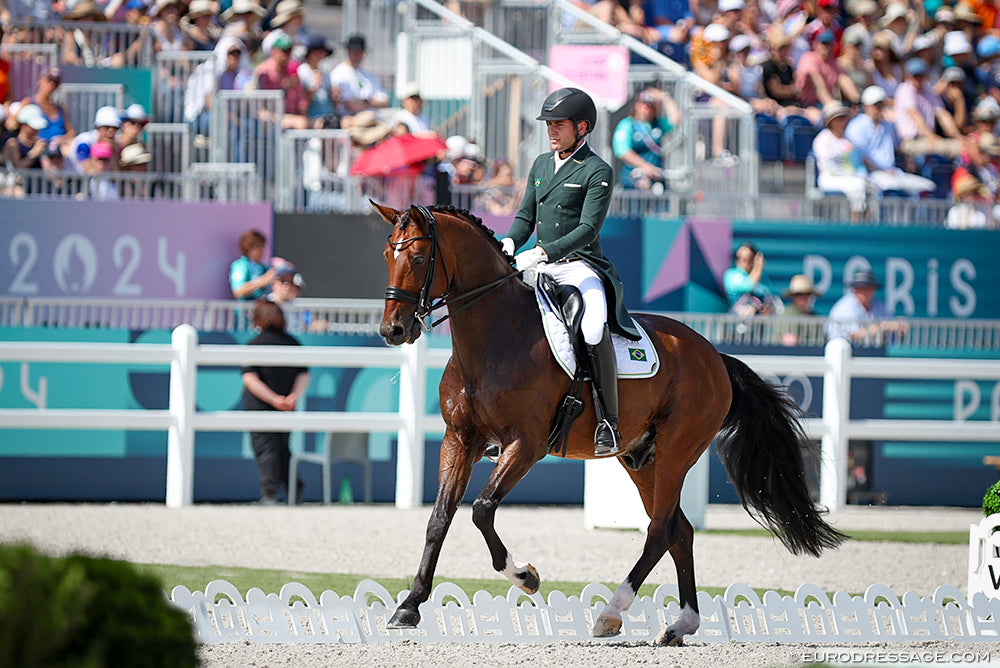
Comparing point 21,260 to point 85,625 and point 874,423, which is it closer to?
point 874,423

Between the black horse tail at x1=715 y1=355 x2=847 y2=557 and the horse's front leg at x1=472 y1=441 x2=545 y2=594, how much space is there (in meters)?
1.68

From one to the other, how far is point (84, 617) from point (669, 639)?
4.21m

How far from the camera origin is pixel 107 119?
41.4 ft

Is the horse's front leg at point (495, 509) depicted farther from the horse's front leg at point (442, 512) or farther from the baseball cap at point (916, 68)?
the baseball cap at point (916, 68)

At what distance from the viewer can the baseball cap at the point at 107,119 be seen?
1259 cm

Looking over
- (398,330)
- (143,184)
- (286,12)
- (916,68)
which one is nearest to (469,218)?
(398,330)

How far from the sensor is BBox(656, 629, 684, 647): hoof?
21.2 ft

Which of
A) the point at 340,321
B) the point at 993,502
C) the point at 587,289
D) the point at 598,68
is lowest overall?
the point at 993,502

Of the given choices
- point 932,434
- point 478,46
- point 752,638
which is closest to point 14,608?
point 752,638

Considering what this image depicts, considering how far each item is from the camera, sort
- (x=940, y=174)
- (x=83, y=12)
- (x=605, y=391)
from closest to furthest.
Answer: (x=605, y=391), (x=83, y=12), (x=940, y=174)

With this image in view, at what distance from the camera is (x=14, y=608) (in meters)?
2.66

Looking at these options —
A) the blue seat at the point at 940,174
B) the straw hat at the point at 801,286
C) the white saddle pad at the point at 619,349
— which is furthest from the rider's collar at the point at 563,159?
the blue seat at the point at 940,174

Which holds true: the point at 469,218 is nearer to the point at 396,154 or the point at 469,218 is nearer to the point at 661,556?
the point at 661,556

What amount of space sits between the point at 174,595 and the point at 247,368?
20.7 feet
